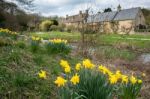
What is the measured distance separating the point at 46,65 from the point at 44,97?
2244mm

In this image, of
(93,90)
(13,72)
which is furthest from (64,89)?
(13,72)

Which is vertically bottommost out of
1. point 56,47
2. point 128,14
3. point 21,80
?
point 21,80

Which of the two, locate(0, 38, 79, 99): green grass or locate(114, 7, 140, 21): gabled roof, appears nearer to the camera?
locate(0, 38, 79, 99): green grass

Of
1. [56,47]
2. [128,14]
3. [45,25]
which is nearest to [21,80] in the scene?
[56,47]

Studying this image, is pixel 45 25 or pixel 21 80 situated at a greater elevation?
pixel 21 80

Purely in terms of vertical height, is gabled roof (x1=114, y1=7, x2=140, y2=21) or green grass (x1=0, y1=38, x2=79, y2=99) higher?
gabled roof (x1=114, y1=7, x2=140, y2=21)

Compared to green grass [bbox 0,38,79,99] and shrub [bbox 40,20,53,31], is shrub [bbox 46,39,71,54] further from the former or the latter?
shrub [bbox 40,20,53,31]

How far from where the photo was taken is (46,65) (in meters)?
7.02

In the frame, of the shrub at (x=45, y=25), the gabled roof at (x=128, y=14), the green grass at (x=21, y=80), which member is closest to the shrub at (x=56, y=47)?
the green grass at (x=21, y=80)

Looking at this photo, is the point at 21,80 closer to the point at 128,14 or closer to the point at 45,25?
the point at 45,25

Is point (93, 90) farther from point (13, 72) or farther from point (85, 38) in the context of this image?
point (85, 38)

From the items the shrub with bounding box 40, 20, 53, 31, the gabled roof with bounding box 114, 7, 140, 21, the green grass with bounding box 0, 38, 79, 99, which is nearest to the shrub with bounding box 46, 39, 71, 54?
the green grass with bounding box 0, 38, 79, 99

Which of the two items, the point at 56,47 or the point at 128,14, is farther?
the point at 128,14

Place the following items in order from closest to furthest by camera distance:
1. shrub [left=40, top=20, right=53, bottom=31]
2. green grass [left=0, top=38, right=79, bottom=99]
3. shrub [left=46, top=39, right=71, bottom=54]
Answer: green grass [left=0, top=38, right=79, bottom=99] < shrub [left=46, top=39, right=71, bottom=54] < shrub [left=40, top=20, right=53, bottom=31]
